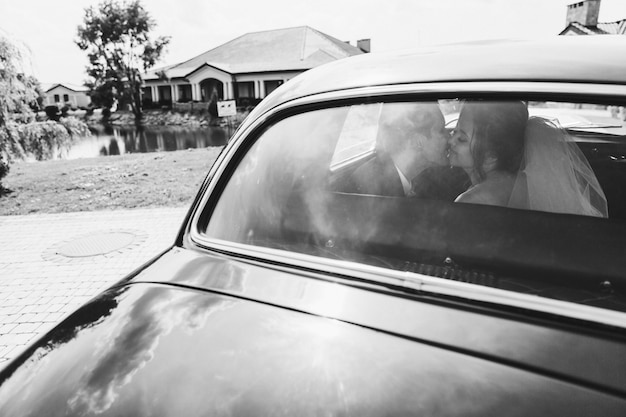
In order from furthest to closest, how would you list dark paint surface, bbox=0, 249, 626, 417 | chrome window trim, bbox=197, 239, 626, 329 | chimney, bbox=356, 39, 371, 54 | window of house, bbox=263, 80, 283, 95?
chimney, bbox=356, 39, 371, 54, window of house, bbox=263, 80, 283, 95, chrome window trim, bbox=197, 239, 626, 329, dark paint surface, bbox=0, 249, 626, 417

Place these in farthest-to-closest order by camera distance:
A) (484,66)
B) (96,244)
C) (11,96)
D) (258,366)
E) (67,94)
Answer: (67,94) < (11,96) < (96,244) < (484,66) < (258,366)

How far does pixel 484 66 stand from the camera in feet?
4.28

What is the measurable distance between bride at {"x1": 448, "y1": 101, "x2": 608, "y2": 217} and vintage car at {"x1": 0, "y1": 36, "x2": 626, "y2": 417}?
53mm

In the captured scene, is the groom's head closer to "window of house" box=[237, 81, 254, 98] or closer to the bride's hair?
the bride's hair

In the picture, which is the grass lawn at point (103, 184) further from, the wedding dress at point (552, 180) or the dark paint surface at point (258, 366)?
the wedding dress at point (552, 180)

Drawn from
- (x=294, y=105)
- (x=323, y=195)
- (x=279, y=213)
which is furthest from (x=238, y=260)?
(x=294, y=105)

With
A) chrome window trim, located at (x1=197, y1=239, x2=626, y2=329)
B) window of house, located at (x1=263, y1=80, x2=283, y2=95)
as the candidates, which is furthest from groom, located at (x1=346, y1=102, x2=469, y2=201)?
window of house, located at (x1=263, y1=80, x2=283, y2=95)

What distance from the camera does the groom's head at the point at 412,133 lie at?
1.50m

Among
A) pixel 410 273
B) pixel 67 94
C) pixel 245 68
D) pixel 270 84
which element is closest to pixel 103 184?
pixel 410 273

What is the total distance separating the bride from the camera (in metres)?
1.45

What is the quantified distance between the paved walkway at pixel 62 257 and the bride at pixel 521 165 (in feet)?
8.85

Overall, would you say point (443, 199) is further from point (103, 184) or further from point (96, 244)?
point (103, 184)

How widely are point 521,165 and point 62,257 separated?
588 centimetres

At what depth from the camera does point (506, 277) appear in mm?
1141
